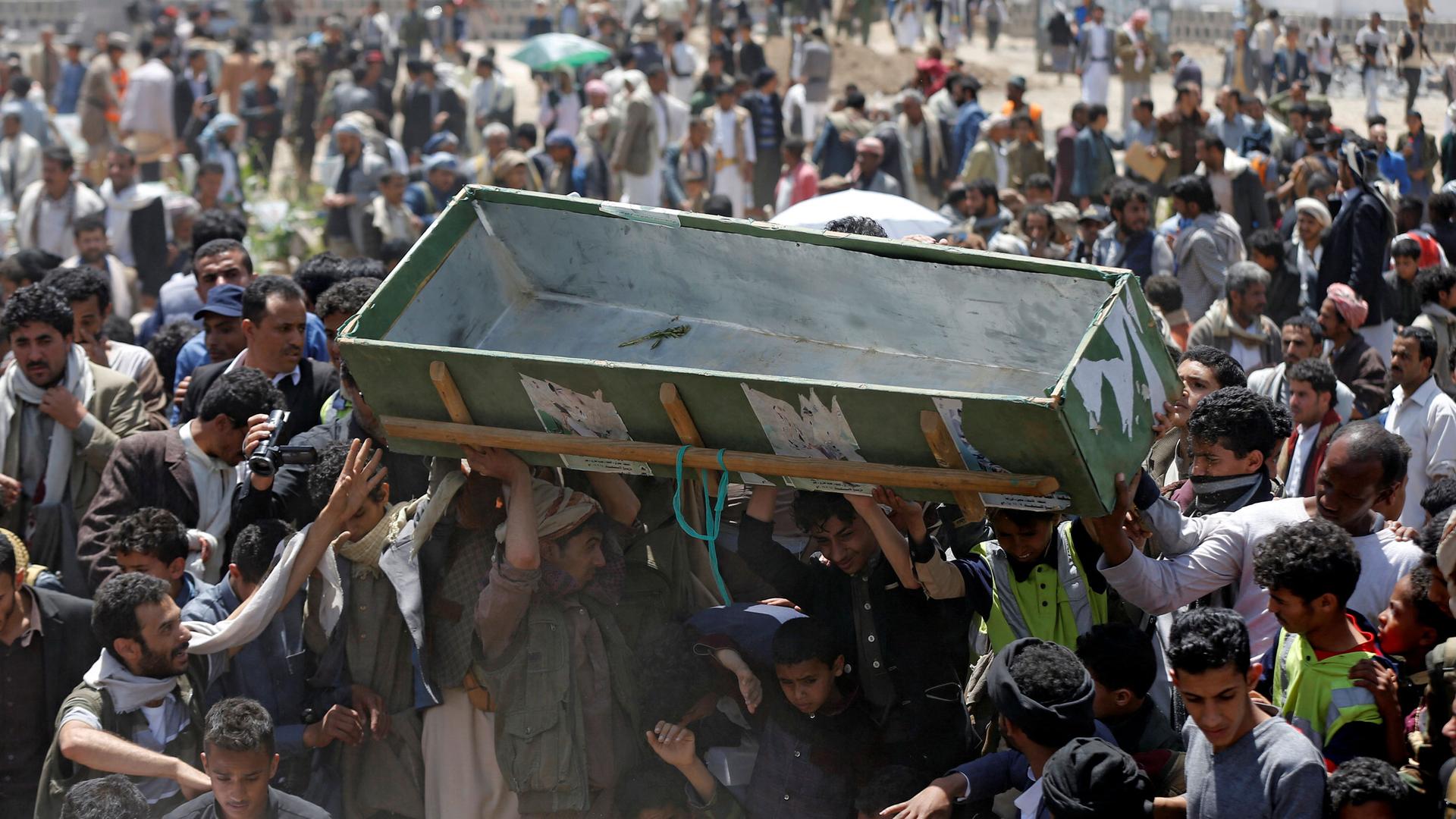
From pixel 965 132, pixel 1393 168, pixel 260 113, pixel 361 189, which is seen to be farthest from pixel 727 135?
pixel 260 113

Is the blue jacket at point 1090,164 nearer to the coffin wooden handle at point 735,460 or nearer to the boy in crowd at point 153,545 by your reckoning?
the coffin wooden handle at point 735,460

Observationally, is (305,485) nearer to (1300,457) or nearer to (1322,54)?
(1300,457)

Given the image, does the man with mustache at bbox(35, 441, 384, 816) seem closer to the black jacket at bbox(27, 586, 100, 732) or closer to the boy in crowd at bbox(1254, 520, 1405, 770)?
the black jacket at bbox(27, 586, 100, 732)

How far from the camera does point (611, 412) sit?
4.20m

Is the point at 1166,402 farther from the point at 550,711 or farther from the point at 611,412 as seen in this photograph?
the point at 550,711

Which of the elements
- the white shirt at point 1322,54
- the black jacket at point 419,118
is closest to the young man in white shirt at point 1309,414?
the black jacket at point 419,118

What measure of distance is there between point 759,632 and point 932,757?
0.62 meters

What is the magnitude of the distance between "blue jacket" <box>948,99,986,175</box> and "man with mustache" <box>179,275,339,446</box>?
9.76 m

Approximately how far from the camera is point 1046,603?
420 cm

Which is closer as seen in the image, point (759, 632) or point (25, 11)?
point (759, 632)

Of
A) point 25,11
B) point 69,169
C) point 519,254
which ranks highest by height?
point 519,254

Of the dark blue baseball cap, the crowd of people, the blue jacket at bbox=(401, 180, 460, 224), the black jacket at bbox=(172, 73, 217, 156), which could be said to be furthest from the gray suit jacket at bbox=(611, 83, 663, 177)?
the dark blue baseball cap

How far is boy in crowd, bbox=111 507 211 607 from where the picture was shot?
4766mm

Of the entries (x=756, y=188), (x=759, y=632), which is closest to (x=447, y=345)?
(x=759, y=632)
